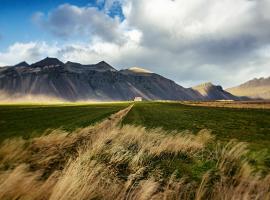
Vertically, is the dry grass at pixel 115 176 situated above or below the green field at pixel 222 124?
above

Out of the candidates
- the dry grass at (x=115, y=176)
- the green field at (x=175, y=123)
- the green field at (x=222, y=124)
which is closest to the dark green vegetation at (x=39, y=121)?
the green field at (x=175, y=123)

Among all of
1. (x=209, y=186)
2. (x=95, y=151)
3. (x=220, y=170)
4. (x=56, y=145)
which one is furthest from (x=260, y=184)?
(x=56, y=145)

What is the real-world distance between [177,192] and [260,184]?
208 centimetres

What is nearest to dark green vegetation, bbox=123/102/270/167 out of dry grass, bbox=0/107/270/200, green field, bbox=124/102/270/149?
green field, bbox=124/102/270/149

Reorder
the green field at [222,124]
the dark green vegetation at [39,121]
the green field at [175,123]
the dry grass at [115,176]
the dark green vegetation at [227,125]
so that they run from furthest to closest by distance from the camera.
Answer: the dark green vegetation at [39,121] < the green field at [175,123] < the green field at [222,124] < the dark green vegetation at [227,125] < the dry grass at [115,176]

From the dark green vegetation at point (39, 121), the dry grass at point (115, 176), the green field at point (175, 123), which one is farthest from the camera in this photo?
the dark green vegetation at point (39, 121)

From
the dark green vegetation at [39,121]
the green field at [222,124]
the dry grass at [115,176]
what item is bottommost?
the green field at [222,124]

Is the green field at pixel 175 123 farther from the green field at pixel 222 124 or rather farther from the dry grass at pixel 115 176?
the dry grass at pixel 115 176

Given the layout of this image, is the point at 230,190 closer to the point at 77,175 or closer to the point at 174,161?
the point at 77,175

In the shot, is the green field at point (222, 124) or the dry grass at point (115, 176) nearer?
the dry grass at point (115, 176)

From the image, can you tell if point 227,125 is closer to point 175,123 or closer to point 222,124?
point 222,124

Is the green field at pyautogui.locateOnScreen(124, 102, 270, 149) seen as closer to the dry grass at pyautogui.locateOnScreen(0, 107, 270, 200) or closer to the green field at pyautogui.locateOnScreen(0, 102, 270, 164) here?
the green field at pyautogui.locateOnScreen(0, 102, 270, 164)

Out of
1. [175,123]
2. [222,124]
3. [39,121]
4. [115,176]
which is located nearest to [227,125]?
[222,124]

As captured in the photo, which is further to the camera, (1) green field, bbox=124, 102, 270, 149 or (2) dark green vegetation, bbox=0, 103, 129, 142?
(2) dark green vegetation, bbox=0, 103, 129, 142
